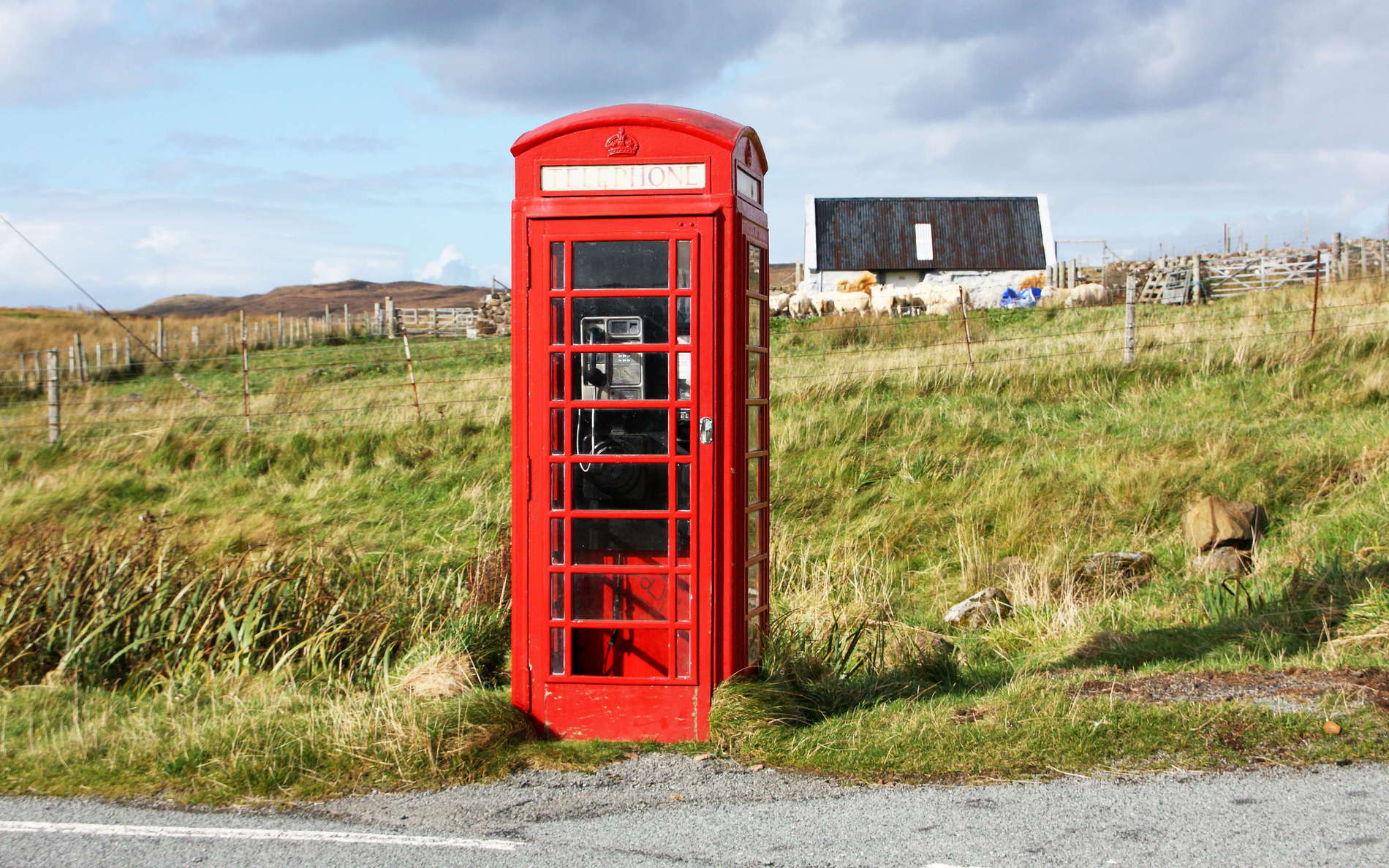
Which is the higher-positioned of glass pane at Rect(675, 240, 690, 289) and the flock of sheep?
the flock of sheep

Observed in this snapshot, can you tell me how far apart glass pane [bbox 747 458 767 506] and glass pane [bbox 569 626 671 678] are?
0.77m

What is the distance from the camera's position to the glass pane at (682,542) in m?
5.46

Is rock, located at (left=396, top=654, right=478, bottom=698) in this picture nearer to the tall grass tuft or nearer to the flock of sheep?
the tall grass tuft

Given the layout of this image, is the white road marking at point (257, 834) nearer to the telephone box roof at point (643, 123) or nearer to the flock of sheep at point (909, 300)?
the telephone box roof at point (643, 123)

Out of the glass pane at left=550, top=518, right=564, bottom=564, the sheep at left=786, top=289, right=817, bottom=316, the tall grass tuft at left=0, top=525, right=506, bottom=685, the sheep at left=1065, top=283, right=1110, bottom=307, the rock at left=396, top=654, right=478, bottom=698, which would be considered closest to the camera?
the glass pane at left=550, top=518, right=564, bottom=564

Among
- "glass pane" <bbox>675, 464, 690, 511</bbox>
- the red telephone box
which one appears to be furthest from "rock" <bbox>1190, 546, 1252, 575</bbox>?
"glass pane" <bbox>675, 464, 690, 511</bbox>

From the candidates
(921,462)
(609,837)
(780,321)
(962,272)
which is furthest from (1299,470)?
(962,272)

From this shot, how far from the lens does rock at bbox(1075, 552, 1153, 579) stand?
29.8ft

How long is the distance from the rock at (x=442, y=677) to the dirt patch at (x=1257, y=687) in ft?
10.1

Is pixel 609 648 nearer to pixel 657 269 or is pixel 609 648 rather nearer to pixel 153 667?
pixel 657 269

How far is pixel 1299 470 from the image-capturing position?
1088 cm

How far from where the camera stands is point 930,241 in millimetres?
39969

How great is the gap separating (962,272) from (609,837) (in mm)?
36502

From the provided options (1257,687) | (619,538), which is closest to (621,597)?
(619,538)
